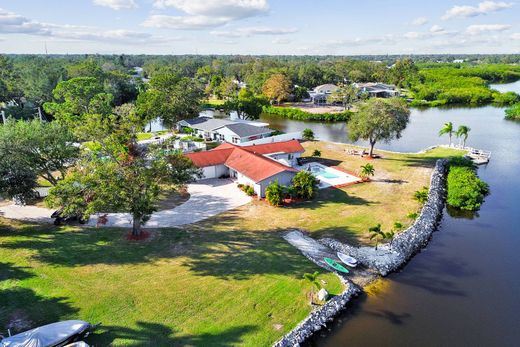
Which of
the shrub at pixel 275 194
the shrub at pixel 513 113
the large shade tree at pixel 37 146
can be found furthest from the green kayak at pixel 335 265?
the shrub at pixel 513 113

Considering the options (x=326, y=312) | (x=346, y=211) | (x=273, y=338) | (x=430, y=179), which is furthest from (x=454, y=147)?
(x=273, y=338)

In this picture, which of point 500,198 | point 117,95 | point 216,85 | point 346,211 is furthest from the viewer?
point 216,85

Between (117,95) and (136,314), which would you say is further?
(117,95)

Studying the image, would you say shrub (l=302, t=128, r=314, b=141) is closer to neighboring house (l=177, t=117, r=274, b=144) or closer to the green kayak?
neighboring house (l=177, t=117, r=274, b=144)

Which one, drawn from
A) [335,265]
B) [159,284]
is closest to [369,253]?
[335,265]

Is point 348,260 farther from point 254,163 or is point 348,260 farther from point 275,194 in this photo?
point 254,163

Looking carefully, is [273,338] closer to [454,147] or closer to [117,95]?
[454,147]

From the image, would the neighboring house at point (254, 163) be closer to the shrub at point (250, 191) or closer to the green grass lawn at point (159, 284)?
the shrub at point (250, 191)
